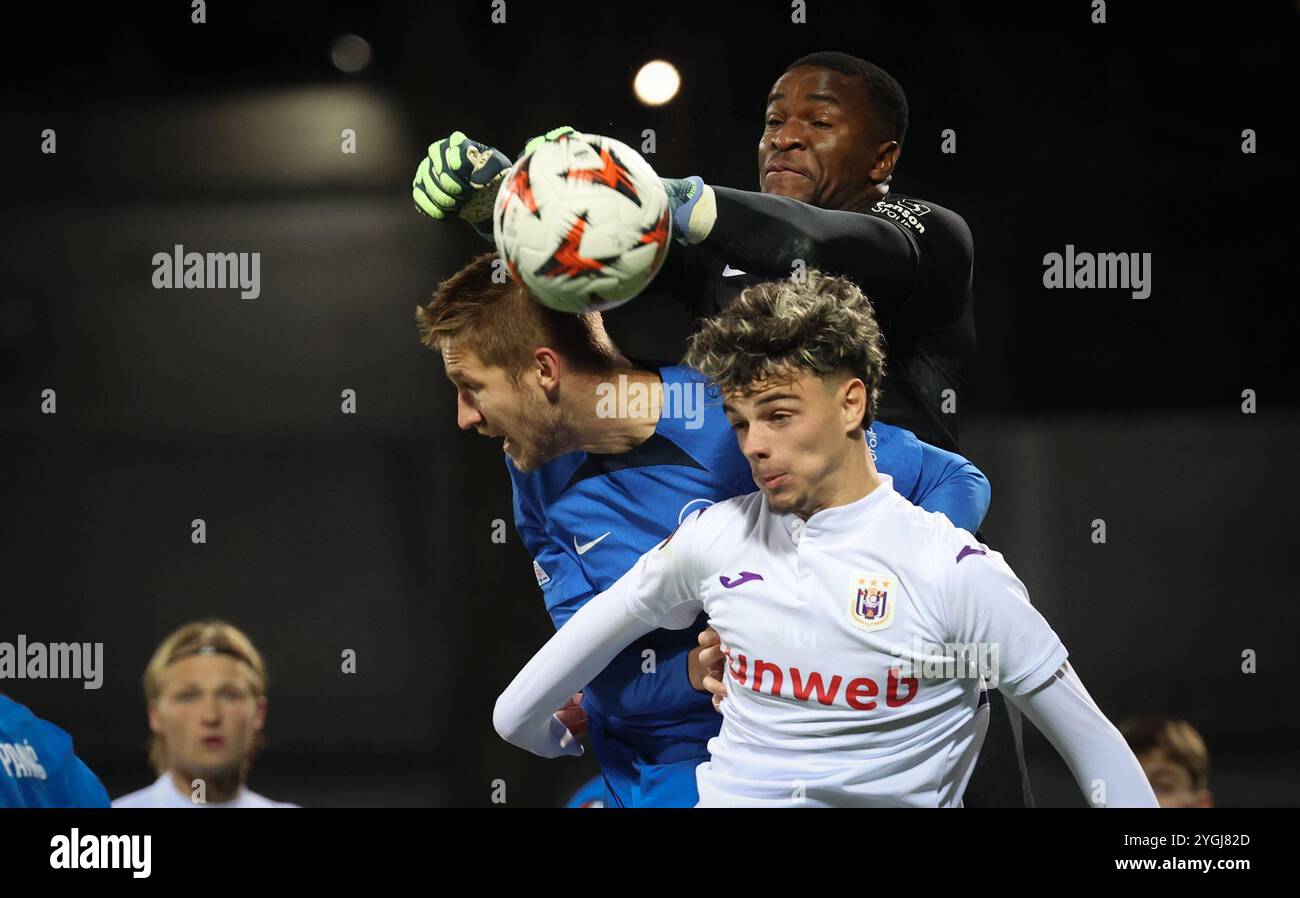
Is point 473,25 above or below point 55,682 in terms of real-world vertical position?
above

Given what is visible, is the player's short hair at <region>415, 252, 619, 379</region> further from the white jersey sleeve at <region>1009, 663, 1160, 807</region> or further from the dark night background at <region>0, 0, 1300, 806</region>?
the white jersey sleeve at <region>1009, 663, 1160, 807</region>

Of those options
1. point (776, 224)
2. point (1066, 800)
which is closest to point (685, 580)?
point (776, 224)

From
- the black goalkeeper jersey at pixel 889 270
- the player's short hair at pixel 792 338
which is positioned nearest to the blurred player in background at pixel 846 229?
the black goalkeeper jersey at pixel 889 270

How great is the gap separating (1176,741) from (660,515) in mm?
1417

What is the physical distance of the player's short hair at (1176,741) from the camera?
3.29 meters

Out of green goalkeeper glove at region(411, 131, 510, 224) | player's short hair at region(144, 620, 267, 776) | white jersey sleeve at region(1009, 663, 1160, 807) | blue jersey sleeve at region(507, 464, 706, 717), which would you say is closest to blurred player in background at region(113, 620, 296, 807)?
player's short hair at region(144, 620, 267, 776)

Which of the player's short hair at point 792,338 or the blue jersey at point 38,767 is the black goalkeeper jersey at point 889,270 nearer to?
the player's short hair at point 792,338

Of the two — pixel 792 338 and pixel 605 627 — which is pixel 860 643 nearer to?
pixel 605 627

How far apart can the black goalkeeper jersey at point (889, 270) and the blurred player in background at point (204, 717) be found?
1403 mm

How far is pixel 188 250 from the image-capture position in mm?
3320

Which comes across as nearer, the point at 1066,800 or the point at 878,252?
the point at 878,252

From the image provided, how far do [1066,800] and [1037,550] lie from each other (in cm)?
60

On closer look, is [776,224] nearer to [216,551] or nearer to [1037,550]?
[1037,550]

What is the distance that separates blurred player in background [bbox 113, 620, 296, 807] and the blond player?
1116 mm
